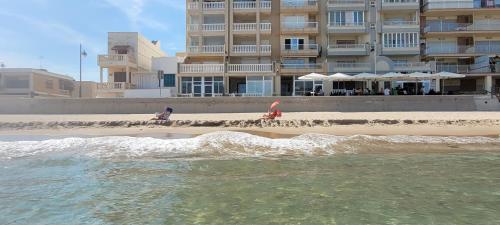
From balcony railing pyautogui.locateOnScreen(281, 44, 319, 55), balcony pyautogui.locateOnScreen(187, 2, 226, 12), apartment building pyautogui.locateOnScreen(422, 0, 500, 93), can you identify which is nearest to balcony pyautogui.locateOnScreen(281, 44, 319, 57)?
balcony railing pyautogui.locateOnScreen(281, 44, 319, 55)

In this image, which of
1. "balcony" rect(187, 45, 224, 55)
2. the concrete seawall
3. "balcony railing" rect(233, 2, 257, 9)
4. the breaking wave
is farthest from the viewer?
"balcony railing" rect(233, 2, 257, 9)

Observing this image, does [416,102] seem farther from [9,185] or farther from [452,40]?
[9,185]

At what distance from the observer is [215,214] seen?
6.76 m

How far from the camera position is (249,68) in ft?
140

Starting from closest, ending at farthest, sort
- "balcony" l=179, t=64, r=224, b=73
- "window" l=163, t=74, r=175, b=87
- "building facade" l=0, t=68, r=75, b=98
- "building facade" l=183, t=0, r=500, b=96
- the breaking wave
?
the breaking wave < "balcony" l=179, t=64, r=224, b=73 < "building facade" l=183, t=0, r=500, b=96 < "window" l=163, t=74, r=175, b=87 < "building facade" l=0, t=68, r=75, b=98

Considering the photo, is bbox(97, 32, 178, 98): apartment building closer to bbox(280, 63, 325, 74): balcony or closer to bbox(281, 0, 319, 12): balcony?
bbox(280, 63, 325, 74): balcony

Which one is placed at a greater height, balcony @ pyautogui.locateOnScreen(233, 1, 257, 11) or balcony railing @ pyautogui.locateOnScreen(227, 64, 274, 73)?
balcony @ pyautogui.locateOnScreen(233, 1, 257, 11)

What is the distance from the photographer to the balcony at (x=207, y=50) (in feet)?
146

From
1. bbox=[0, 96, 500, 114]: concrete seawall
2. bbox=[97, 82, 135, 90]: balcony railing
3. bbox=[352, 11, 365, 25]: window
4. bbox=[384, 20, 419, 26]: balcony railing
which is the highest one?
bbox=[352, 11, 365, 25]: window

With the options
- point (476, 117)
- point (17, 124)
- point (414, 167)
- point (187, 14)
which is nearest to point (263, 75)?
point (187, 14)

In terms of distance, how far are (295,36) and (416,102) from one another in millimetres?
19482

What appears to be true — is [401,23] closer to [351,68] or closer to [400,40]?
[400,40]

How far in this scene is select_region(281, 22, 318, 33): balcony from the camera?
45.2 meters

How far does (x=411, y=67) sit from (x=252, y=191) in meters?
38.3
